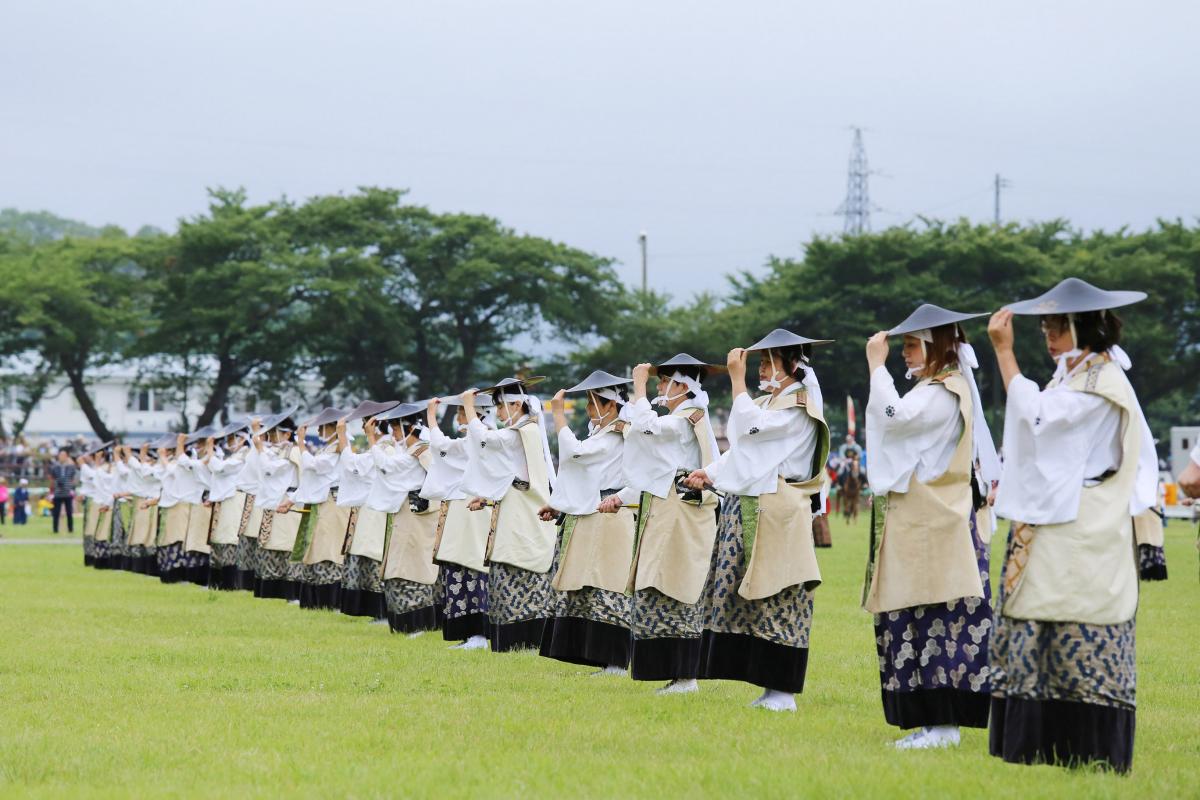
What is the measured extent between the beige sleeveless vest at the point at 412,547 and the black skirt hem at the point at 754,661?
556 cm

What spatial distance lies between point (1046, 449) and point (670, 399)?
4.07 metres

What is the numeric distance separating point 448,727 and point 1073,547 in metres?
3.50

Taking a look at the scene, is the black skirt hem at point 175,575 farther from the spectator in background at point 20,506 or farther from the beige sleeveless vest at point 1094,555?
the spectator in background at point 20,506

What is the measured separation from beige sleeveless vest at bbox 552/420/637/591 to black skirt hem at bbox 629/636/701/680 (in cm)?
96

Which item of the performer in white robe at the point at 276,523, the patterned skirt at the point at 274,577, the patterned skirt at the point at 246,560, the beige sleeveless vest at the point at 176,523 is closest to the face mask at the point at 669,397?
the performer in white robe at the point at 276,523

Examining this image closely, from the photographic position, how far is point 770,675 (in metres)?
8.95

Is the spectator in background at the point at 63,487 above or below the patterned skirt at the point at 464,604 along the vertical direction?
above

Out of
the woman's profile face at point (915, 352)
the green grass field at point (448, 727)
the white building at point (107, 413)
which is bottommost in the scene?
the green grass field at point (448, 727)

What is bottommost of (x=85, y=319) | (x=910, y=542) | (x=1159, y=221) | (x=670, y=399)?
(x=910, y=542)

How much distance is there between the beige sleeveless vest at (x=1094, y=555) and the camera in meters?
6.62

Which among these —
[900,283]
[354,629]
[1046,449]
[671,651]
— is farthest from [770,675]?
[900,283]

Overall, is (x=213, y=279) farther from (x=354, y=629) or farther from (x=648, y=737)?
(x=648, y=737)

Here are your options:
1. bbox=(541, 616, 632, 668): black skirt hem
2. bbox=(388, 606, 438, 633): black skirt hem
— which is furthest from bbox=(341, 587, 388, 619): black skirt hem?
bbox=(541, 616, 632, 668): black skirt hem

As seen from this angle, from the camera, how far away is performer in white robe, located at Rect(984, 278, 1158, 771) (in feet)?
21.7
